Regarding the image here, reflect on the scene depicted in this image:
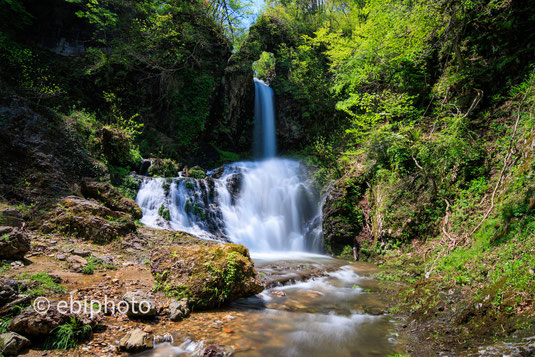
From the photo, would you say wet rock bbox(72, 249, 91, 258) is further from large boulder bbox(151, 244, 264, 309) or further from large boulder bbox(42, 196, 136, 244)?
large boulder bbox(151, 244, 264, 309)

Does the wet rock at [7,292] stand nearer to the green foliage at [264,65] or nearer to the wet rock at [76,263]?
the wet rock at [76,263]

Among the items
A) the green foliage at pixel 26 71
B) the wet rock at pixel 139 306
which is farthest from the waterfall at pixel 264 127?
the wet rock at pixel 139 306

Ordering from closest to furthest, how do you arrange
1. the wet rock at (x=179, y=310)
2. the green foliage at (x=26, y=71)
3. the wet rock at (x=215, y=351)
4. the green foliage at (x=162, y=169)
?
1. the wet rock at (x=215, y=351)
2. the wet rock at (x=179, y=310)
3. the green foliage at (x=26, y=71)
4. the green foliage at (x=162, y=169)

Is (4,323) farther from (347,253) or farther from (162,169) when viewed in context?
(162,169)

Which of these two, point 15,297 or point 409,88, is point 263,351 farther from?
point 409,88

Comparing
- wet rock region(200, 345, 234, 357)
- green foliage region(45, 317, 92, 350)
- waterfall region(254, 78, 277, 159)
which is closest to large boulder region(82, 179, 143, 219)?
green foliage region(45, 317, 92, 350)

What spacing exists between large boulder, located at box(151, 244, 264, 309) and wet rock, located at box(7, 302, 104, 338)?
1423 millimetres

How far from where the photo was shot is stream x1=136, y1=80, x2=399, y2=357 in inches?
125

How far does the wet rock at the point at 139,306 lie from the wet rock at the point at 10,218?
3.07 meters

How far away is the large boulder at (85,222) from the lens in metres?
5.37

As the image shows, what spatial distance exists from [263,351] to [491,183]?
5.68 m

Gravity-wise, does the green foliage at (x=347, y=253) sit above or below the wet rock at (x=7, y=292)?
below

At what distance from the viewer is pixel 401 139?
7500mm

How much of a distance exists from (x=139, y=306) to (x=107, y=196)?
4944mm
